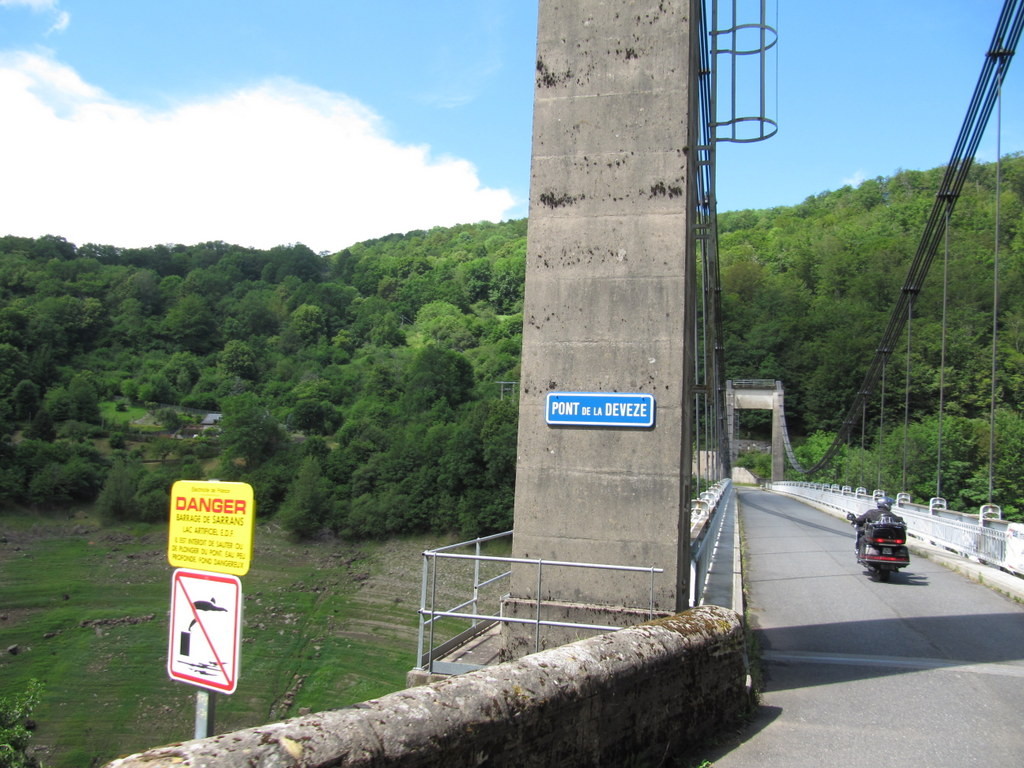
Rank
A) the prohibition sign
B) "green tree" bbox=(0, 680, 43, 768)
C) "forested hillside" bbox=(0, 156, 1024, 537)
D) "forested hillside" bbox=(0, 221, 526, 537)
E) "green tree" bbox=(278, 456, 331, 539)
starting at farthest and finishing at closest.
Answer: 1. "forested hillside" bbox=(0, 221, 526, 537)
2. "green tree" bbox=(278, 456, 331, 539)
3. "forested hillside" bbox=(0, 156, 1024, 537)
4. "green tree" bbox=(0, 680, 43, 768)
5. the prohibition sign

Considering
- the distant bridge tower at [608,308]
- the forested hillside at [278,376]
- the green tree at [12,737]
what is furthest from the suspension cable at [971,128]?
the forested hillside at [278,376]

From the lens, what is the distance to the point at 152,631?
148ft

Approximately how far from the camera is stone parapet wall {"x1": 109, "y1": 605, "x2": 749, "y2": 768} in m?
2.38

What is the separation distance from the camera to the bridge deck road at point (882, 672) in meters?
4.71

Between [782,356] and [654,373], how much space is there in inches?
3547

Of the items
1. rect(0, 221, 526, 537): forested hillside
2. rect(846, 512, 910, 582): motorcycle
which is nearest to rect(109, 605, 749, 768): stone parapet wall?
rect(846, 512, 910, 582): motorcycle

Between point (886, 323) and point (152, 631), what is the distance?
58.0 m

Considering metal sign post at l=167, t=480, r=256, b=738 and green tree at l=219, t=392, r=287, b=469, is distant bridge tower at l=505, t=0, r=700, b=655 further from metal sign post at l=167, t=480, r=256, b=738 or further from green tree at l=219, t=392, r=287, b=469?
green tree at l=219, t=392, r=287, b=469

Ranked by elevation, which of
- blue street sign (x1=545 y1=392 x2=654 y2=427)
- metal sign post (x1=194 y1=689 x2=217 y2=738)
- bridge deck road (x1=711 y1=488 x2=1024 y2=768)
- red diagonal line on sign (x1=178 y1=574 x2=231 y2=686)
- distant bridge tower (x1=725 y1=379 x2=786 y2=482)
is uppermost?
distant bridge tower (x1=725 y1=379 x2=786 y2=482)

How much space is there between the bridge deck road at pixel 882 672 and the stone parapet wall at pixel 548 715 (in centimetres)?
40

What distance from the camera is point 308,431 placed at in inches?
3359

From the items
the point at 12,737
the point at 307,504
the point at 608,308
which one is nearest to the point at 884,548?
the point at 608,308

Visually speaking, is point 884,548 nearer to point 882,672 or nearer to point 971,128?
point 882,672

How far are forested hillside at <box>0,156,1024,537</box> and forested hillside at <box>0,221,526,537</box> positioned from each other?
0.28 metres
